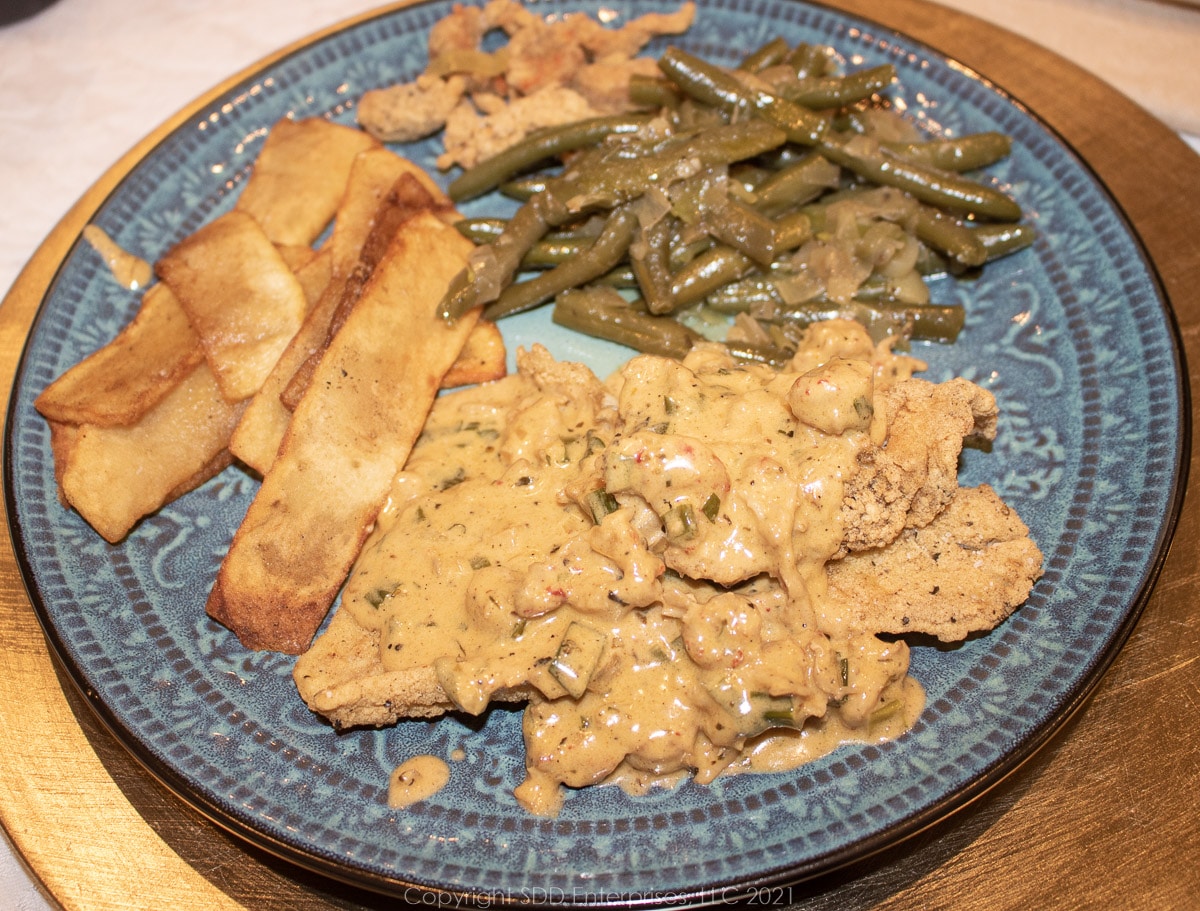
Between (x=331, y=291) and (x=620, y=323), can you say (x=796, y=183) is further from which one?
(x=331, y=291)

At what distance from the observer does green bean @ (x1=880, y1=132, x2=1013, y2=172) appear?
470 cm

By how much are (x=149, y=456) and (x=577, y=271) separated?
1946 millimetres

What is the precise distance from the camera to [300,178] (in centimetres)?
471

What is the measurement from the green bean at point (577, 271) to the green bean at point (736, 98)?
75 cm

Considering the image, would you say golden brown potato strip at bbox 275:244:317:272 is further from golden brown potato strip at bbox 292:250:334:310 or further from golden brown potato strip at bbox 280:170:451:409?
golden brown potato strip at bbox 280:170:451:409

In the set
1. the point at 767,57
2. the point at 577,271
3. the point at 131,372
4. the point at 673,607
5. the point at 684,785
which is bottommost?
the point at 684,785

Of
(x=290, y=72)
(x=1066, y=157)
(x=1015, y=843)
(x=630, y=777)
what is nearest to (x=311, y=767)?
(x=630, y=777)

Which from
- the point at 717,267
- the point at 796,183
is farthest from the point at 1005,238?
the point at 717,267

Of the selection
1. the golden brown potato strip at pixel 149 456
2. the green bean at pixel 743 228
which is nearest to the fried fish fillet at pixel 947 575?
the green bean at pixel 743 228

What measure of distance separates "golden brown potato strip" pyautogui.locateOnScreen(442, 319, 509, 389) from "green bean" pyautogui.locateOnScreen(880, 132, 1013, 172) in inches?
82.1

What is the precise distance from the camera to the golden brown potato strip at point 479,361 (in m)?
4.24

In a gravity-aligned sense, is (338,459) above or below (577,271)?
below

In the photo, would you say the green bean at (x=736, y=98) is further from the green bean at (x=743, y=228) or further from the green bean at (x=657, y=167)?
the green bean at (x=743, y=228)

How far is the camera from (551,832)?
3.11 m
